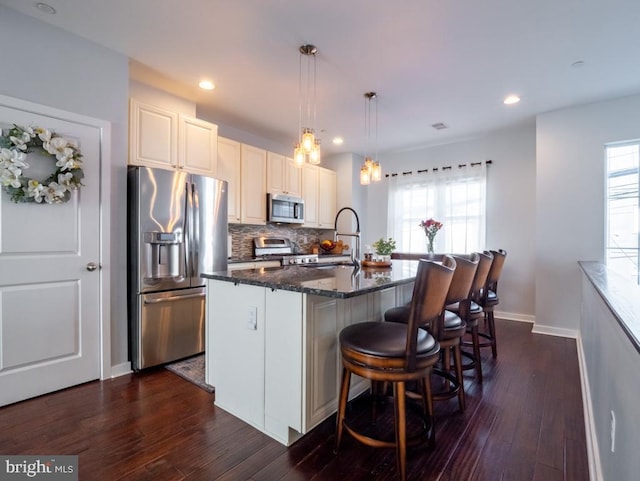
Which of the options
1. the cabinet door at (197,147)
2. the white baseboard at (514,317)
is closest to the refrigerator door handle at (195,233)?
the cabinet door at (197,147)

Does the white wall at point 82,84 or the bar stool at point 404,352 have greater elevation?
the white wall at point 82,84

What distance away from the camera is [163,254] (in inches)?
109

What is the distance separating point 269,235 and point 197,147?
1847mm

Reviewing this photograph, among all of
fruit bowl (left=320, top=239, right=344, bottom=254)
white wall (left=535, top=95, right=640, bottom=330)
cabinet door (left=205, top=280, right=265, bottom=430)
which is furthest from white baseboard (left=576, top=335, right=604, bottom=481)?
fruit bowl (left=320, top=239, right=344, bottom=254)

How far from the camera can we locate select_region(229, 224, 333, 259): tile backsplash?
14.3 ft

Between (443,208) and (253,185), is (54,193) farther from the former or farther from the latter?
(443,208)

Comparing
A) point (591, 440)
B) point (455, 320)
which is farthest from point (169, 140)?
point (591, 440)

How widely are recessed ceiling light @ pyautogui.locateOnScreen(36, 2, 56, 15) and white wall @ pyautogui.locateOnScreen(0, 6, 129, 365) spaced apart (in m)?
0.18

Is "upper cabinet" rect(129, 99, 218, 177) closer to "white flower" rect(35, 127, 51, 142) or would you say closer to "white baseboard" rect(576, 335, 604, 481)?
"white flower" rect(35, 127, 51, 142)

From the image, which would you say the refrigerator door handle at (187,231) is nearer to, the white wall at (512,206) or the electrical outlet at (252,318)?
the electrical outlet at (252,318)

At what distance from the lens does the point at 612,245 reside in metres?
3.47

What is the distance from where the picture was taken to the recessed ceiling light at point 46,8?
6.76ft

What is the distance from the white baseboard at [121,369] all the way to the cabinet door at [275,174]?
2665 mm

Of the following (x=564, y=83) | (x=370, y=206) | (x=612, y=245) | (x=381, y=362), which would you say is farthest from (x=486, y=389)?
(x=370, y=206)
